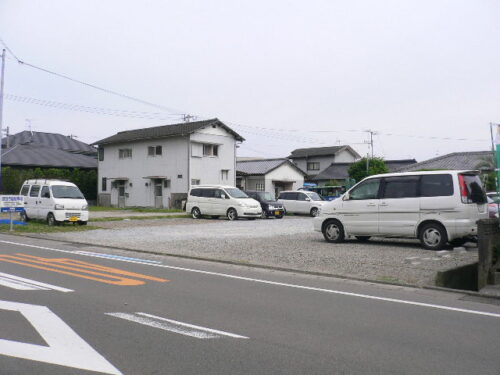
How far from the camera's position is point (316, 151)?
6247 centimetres

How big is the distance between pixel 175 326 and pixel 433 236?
8.47m

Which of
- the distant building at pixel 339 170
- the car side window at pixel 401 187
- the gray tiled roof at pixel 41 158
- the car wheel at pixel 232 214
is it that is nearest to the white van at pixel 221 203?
the car wheel at pixel 232 214

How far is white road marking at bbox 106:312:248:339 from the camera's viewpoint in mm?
5020

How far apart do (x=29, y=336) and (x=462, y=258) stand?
28.3 feet

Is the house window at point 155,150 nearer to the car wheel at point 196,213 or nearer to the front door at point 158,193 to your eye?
the front door at point 158,193

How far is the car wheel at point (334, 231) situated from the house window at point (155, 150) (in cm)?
2636

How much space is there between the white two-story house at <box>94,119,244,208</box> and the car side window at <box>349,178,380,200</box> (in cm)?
2383

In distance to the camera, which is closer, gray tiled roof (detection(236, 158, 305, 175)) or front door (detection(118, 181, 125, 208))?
front door (detection(118, 181, 125, 208))

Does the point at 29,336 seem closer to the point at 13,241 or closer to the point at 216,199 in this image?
the point at 13,241

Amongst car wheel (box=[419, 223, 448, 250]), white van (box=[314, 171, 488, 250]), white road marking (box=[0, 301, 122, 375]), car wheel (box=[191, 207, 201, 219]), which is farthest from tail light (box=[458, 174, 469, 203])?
car wheel (box=[191, 207, 201, 219])

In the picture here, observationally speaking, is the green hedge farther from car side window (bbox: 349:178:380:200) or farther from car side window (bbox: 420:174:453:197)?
car side window (bbox: 420:174:453:197)

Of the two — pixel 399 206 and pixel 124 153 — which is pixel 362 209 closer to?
pixel 399 206

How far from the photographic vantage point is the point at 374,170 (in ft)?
157

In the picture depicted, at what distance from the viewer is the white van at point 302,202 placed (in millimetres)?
29594
